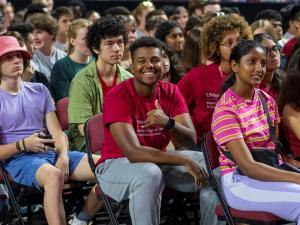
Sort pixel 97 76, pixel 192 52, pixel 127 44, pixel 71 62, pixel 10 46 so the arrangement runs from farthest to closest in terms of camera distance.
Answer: pixel 127 44 → pixel 71 62 → pixel 192 52 → pixel 97 76 → pixel 10 46

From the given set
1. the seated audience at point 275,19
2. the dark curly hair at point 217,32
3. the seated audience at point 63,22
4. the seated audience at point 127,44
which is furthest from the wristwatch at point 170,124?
the seated audience at point 63,22

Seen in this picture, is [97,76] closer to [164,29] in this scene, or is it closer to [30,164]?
[30,164]

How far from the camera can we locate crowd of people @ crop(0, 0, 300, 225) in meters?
4.55

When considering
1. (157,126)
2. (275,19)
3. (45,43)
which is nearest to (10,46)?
(157,126)

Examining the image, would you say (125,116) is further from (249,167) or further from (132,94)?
(249,167)

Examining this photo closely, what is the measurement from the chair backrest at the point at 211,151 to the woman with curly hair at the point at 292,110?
431 millimetres

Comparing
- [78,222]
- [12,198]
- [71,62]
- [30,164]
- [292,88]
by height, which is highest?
[292,88]

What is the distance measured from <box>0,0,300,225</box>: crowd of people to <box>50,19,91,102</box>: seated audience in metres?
0.61

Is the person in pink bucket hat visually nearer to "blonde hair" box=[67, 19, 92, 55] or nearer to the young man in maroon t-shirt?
the young man in maroon t-shirt

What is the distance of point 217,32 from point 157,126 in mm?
1246

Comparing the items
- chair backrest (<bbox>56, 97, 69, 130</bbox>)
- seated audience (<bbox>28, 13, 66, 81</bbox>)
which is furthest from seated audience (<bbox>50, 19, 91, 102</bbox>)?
chair backrest (<bbox>56, 97, 69, 130</bbox>)

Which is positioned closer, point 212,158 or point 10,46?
point 212,158

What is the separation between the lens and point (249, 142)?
4.59 m

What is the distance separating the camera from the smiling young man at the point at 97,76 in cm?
573
